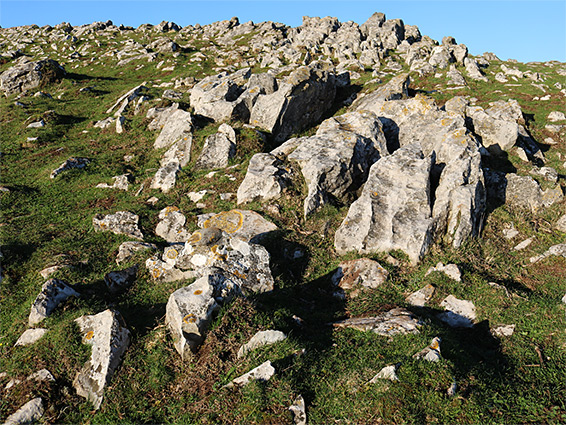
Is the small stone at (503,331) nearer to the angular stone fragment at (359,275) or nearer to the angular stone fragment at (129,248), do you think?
the angular stone fragment at (359,275)

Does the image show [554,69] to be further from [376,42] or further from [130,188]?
[130,188]

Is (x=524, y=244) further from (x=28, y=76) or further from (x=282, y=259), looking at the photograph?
(x=28, y=76)

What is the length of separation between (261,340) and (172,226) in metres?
10.5

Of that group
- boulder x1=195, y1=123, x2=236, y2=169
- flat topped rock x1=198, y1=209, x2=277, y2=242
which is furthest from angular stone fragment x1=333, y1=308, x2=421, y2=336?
boulder x1=195, y1=123, x2=236, y2=169

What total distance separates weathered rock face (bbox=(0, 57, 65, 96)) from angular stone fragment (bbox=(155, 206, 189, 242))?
1567 inches

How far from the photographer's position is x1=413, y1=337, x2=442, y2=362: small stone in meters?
8.66

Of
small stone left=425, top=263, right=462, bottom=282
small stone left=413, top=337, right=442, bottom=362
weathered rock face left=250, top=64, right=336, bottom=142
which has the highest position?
weathered rock face left=250, top=64, right=336, bottom=142

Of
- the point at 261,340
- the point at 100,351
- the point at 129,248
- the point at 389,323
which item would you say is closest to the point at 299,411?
the point at 261,340

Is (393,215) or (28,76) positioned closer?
(393,215)

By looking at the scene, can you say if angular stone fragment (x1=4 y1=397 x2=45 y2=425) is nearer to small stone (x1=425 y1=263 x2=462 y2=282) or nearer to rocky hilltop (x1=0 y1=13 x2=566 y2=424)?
rocky hilltop (x1=0 y1=13 x2=566 y2=424)

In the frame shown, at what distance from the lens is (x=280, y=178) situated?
19266 millimetres

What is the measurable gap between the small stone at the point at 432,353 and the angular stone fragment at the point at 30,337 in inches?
418

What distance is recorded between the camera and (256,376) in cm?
834

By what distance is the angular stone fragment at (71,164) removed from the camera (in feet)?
80.7
